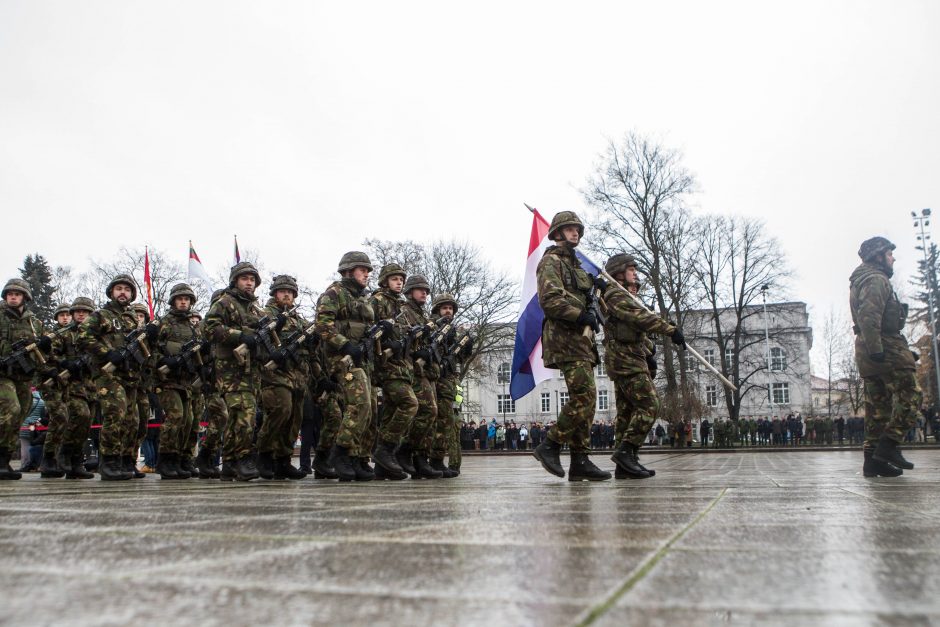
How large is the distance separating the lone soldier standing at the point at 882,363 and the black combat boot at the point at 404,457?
15.4 feet

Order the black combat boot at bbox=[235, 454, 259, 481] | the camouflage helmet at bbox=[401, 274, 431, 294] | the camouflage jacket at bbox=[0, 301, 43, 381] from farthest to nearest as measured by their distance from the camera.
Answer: the camouflage helmet at bbox=[401, 274, 431, 294] → the camouflage jacket at bbox=[0, 301, 43, 381] → the black combat boot at bbox=[235, 454, 259, 481]

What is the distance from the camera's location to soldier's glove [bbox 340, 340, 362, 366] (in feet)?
23.9

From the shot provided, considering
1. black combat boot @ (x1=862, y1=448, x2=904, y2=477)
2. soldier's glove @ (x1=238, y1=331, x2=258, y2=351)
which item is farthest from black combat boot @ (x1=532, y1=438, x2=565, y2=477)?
soldier's glove @ (x1=238, y1=331, x2=258, y2=351)

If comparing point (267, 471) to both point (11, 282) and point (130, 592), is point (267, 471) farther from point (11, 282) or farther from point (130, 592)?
point (130, 592)

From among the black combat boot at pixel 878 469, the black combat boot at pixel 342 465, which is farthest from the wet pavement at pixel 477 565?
the black combat boot at pixel 342 465

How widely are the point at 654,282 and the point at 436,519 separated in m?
30.0

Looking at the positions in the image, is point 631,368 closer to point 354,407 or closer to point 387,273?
point 354,407

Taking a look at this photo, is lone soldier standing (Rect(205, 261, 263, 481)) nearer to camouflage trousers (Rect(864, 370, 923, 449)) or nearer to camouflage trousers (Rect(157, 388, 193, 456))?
camouflage trousers (Rect(157, 388, 193, 456))

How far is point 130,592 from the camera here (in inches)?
63.5

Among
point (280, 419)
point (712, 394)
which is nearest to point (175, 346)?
point (280, 419)

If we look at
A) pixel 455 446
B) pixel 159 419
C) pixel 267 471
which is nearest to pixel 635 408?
pixel 455 446

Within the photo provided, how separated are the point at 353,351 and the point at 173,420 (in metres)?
3.54

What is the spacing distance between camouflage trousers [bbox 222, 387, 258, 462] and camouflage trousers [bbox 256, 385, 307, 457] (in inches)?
7.3

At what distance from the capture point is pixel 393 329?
7914 millimetres
